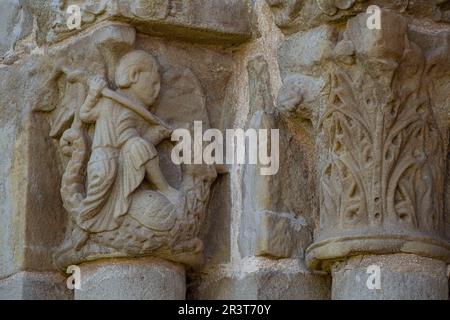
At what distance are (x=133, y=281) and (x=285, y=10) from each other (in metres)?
0.83

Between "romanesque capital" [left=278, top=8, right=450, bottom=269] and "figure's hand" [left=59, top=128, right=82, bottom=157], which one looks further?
"figure's hand" [left=59, top=128, right=82, bottom=157]

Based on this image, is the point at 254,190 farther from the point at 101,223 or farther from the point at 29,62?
the point at 29,62

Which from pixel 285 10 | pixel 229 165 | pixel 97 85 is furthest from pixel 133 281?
pixel 285 10

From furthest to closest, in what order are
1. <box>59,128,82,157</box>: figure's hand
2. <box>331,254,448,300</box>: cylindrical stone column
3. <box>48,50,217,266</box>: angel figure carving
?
1. <box>59,128,82,157</box>: figure's hand
2. <box>48,50,217,266</box>: angel figure carving
3. <box>331,254,448,300</box>: cylindrical stone column

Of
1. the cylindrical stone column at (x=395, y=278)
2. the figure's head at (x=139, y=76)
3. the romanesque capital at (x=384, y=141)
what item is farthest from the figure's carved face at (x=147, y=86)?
the cylindrical stone column at (x=395, y=278)

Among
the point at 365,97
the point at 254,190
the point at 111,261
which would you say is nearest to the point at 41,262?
the point at 111,261

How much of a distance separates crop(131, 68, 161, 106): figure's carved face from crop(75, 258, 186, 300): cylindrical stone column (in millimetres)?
434

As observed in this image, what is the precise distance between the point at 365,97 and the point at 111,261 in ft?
2.64

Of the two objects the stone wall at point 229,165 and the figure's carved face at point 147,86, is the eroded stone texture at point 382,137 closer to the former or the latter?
the stone wall at point 229,165

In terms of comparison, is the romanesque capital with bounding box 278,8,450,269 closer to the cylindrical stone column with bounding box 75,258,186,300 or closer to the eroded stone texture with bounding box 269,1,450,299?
the eroded stone texture with bounding box 269,1,450,299

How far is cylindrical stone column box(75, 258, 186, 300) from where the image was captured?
462cm

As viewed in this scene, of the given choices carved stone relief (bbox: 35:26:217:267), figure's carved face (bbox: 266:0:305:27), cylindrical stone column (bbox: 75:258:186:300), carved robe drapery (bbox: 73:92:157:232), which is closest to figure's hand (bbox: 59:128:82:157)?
carved stone relief (bbox: 35:26:217:267)

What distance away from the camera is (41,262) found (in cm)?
486

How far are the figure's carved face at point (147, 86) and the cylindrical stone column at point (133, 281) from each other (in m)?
0.43
